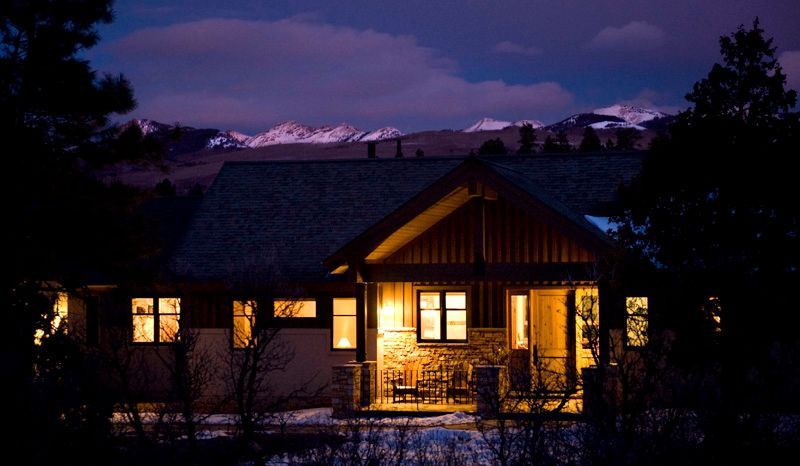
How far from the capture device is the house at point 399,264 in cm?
2266

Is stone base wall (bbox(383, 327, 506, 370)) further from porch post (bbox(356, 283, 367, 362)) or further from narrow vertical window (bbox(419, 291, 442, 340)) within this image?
porch post (bbox(356, 283, 367, 362))

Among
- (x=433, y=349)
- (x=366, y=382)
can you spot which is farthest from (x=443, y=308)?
(x=366, y=382)

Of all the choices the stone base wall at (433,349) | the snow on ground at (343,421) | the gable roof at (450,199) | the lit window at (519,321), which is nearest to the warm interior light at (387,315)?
the stone base wall at (433,349)

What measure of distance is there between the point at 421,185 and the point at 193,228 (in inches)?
249

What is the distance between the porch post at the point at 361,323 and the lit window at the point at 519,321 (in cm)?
398

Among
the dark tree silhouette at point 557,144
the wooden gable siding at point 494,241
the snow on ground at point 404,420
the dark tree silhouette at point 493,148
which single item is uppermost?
the dark tree silhouette at point 557,144

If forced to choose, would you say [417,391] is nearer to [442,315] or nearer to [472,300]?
[442,315]

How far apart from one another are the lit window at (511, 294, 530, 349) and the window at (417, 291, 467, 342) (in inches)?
45.7

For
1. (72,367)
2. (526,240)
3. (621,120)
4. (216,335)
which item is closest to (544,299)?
(526,240)

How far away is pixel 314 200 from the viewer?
95.1 feet

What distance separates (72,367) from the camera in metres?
12.1

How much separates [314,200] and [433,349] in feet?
19.9

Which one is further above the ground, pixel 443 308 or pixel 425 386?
pixel 443 308

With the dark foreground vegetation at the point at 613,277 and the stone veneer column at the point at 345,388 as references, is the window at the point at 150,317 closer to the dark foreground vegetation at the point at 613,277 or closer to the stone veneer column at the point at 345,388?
the dark foreground vegetation at the point at 613,277
